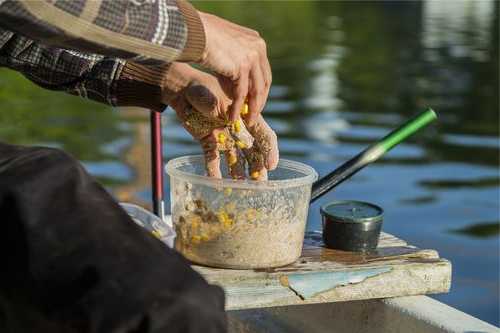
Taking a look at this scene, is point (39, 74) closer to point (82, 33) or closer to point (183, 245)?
point (183, 245)

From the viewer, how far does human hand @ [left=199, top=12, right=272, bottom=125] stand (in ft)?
5.42

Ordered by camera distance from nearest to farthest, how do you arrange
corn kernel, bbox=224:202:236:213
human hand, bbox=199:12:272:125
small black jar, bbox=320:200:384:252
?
1. human hand, bbox=199:12:272:125
2. corn kernel, bbox=224:202:236:213
3. small black jar, bbox=320:200:384:252

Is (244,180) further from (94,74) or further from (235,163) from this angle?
(94,74)

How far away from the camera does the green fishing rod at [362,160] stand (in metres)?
2.26

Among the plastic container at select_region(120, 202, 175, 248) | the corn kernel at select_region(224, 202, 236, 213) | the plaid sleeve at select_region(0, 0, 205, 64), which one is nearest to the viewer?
the plaid sleeve at select_region(0, 0, 205, 64)

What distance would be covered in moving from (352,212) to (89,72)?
0.65m

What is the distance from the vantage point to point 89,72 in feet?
6.64

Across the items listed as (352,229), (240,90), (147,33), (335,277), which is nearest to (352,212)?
(352,229)

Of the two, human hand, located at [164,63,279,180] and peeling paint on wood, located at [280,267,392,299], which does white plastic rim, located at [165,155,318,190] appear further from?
peeling paint on wood, located at [280,267,392,299]

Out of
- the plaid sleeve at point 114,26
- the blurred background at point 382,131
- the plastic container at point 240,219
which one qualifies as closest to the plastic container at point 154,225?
the plastic container at point 240,219

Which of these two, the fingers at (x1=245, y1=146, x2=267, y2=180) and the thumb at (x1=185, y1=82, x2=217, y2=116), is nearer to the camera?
the thumb at (x1=185, y1=82, x2=217, y2=116)

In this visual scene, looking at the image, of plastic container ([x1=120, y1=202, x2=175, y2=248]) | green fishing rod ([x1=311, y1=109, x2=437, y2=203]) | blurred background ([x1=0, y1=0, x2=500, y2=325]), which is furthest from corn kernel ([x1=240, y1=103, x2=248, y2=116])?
blurred background ([x1=0, y1=0, x2=500, y2=325])

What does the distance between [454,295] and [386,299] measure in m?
3.17

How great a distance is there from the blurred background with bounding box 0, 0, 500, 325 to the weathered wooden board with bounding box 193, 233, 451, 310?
2857mm
